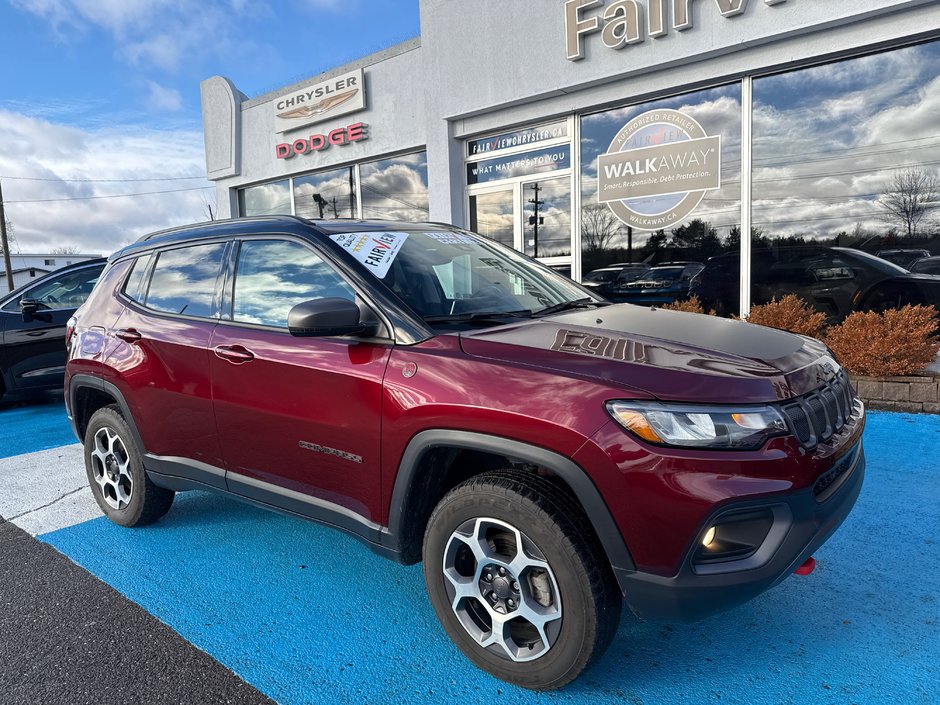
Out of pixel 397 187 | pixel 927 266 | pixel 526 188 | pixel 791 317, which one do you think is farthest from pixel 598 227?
pixel 397 187

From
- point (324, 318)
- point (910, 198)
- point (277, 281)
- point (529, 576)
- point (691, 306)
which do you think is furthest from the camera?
point (691, 306)

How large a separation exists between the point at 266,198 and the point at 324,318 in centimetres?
1207

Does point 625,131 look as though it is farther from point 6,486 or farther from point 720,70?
point 6,486

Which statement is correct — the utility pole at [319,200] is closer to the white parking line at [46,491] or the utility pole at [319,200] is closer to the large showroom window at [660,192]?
the large showroom window at [660,192]

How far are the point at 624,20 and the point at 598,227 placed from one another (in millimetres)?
2525

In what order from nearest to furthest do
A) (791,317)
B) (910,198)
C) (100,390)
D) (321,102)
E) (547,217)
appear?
1. (100,390)
2. (791,317)
3. (910,198)
4. (547,217)
5. (321,102)

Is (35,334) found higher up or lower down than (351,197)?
lower down

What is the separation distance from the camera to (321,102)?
37.1 ft

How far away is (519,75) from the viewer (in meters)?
8.55

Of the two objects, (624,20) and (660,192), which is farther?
(660,192)

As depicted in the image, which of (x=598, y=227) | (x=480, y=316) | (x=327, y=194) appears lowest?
(x=480, y=316)

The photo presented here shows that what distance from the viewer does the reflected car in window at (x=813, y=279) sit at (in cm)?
665

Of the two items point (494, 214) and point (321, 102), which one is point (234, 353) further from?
point (321, 102)

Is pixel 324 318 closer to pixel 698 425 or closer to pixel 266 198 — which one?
pixel 698 425
